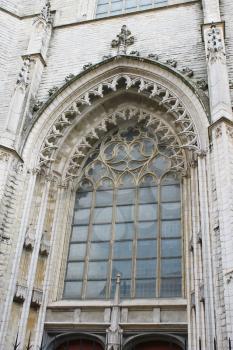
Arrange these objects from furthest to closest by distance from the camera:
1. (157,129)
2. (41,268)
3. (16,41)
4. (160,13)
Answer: (16,41) < (160,13) < (157,129) < (41,268)

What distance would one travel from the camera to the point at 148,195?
9.44 metres

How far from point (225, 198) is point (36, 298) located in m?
3.85

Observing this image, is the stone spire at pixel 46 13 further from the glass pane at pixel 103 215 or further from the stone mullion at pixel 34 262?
the glass pane at pixel 103 215

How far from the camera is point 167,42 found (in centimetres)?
1069

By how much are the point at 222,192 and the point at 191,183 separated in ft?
5.23

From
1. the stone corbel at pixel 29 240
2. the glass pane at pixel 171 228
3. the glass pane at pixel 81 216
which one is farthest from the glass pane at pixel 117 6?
the stone corbel at pixel 29 240

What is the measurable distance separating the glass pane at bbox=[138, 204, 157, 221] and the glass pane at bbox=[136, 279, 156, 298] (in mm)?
1274

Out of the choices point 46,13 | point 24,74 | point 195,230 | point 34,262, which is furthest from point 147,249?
point 46,13

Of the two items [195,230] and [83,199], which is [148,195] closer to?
[83,199]

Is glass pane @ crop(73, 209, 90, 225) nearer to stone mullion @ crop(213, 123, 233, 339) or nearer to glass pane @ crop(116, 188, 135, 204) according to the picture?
glass pane @ crop(116, 188, 135, 204)

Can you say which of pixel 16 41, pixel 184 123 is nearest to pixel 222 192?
pixel 184 123

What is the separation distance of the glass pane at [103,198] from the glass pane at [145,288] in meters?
1.88

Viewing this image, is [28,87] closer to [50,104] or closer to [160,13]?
[50,104]

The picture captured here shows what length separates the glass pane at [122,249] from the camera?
8805 mm
